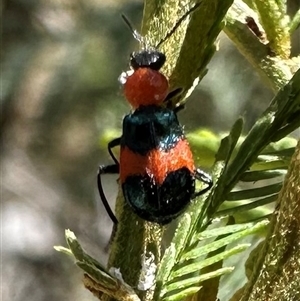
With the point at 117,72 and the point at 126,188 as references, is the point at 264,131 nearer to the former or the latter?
the point at 126,188

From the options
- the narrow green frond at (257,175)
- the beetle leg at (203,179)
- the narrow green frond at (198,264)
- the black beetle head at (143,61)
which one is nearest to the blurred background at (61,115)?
the black beetle head at (143,61)

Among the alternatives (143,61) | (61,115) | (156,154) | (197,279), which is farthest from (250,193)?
(61,115)

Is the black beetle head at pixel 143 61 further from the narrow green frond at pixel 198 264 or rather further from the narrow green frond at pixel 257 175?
the narrow green frond at pixel 198 264

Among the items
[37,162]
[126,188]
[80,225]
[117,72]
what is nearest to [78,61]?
[117,72]

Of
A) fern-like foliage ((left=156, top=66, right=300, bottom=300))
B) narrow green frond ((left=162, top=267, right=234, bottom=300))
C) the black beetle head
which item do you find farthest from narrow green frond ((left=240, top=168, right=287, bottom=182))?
the black beetle head

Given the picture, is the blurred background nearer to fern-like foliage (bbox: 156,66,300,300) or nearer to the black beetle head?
the black beetle head
